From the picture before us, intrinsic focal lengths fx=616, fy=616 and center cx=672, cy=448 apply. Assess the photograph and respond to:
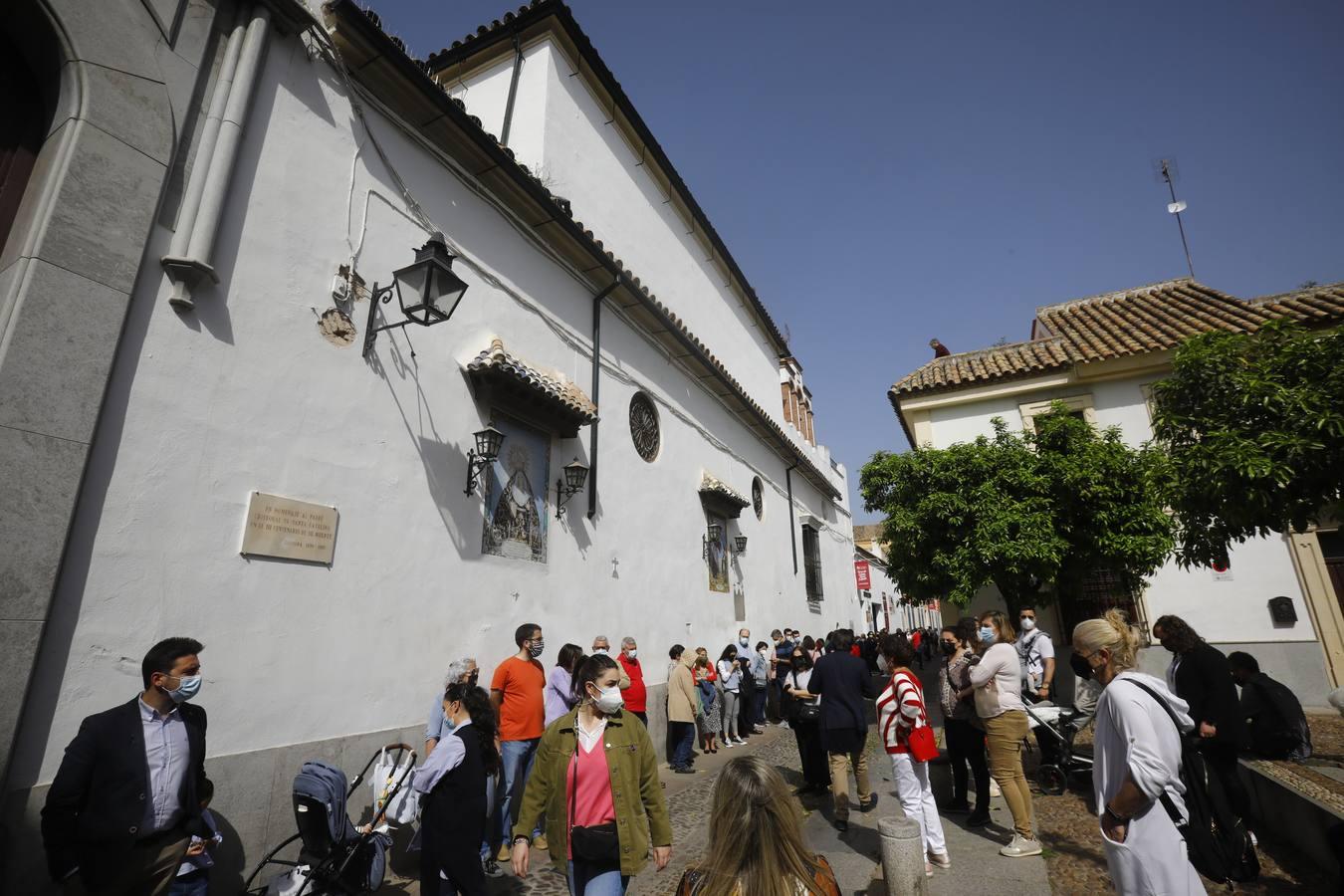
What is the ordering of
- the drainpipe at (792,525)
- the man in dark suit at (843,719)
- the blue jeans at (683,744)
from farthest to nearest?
the drainpipe at (792,525) → the blue jeans at (683,744) → the man in dark suit at (843,719)

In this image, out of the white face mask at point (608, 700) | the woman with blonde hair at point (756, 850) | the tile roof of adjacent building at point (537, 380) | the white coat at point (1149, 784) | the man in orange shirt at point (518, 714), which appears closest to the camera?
the woman with blonde hair at point (756, 850)

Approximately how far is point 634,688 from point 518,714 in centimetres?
216

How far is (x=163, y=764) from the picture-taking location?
9.86 feet

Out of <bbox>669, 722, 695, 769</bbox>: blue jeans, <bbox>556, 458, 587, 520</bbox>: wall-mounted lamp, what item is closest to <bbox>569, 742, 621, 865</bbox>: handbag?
<bbox>556, 458, 587, 520</bbox>: wall-mounted lamp

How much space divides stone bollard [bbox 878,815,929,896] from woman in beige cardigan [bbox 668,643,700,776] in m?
4.82

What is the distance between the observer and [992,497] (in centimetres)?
1012

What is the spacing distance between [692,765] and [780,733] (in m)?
3.37

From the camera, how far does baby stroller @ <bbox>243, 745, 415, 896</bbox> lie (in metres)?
3.57

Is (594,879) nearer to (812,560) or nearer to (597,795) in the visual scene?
(597,795)

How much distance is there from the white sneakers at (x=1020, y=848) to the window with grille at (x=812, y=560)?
1286cm

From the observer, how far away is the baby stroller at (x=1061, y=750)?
21.5ft

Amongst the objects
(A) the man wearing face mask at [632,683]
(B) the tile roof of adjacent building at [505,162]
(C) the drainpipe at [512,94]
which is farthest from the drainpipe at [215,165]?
(A) the man wearing face mask at [632,683]

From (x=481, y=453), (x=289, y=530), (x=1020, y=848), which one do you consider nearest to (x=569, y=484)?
(x=481, y=453)

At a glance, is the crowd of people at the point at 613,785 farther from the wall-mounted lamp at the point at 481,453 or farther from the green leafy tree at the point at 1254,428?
the green leafy tree at the point at 1254,428
